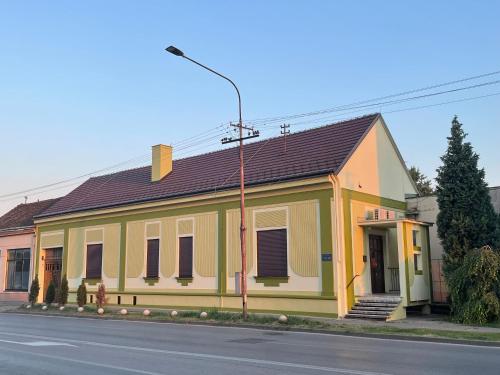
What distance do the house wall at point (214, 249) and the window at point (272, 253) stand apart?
26 centimetres

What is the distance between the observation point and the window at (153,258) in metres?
28.1

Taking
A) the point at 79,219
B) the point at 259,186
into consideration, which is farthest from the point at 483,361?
the point at 79,219

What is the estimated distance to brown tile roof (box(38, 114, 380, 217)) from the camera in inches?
909

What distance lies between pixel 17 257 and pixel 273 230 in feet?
77.6

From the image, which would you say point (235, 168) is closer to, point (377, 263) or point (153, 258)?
point (153, 258)

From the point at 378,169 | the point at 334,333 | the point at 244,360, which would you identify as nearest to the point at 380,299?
the point at 334,333

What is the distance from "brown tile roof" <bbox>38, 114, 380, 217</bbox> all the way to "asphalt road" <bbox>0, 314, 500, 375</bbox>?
8.33m

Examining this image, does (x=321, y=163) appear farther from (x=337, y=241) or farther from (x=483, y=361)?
(x=483, y=361)

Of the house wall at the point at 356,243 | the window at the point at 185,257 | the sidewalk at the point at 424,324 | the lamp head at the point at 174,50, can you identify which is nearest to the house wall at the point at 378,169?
the house wall at the point at 356,243

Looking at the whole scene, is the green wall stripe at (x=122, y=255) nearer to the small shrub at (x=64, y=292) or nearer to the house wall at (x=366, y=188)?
the small shrub at (x=64, y=292)

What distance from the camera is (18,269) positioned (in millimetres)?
37906

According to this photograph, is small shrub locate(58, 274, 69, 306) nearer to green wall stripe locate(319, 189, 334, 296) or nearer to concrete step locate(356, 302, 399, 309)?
green wall stripe locate(319, 189, 334, 296)

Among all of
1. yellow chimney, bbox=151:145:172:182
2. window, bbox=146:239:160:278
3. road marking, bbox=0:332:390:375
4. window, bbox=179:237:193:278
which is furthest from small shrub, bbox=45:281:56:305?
road marking, bbox=0:332:390:375

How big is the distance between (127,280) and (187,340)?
1549 cm
